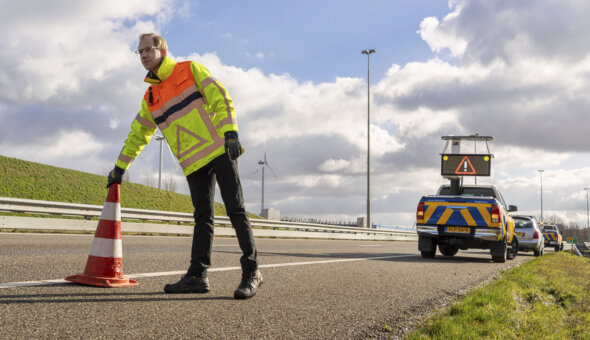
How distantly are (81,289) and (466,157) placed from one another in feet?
43.7

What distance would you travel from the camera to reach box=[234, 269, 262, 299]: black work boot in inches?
161

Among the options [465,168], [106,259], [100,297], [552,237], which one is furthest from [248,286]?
[552,237]

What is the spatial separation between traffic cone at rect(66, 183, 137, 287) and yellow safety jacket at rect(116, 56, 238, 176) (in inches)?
32.4

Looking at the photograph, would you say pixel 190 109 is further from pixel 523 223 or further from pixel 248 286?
pixel 523 223

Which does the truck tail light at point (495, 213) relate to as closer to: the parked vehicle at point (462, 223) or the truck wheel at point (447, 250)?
the parked vehicle at point (462, 223)

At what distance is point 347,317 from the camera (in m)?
3.68

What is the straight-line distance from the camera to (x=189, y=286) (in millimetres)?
4273

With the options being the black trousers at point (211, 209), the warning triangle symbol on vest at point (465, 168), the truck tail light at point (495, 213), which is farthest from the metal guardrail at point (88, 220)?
the black trousers at point (211, 209)

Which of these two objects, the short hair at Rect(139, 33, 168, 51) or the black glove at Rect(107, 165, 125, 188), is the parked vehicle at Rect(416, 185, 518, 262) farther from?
the short hair at Rect(139, 33, 168, 51)

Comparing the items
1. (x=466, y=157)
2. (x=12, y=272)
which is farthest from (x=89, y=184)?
(x=12, y=272)

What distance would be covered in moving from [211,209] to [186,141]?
0.61 meters

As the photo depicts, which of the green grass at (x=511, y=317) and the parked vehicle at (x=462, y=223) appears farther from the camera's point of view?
the parked vehicle at (x=462, y=223)

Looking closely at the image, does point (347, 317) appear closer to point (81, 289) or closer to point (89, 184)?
point (81, 289)

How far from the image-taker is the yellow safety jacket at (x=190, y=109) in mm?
4273
